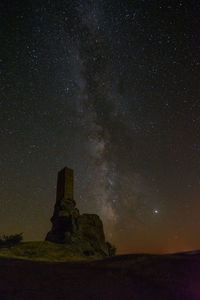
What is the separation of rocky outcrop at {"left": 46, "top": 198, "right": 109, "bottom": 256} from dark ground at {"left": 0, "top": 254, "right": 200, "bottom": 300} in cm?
1414

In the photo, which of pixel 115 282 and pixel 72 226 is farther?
pixel 72 226

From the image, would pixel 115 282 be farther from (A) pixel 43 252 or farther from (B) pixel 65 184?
(B) pixel 65 184

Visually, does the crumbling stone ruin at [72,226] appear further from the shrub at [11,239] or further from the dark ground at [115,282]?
the dark ground at [115,282]

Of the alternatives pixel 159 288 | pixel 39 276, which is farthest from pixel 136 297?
pixel 39 276

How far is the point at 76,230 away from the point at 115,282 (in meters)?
18.4

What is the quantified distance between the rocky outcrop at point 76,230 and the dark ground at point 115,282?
14135mm

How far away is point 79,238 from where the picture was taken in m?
22.1

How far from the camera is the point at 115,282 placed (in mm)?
5859

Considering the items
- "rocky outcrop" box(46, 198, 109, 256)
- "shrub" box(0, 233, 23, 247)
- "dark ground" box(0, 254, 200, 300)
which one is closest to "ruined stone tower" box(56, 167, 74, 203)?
"rocky outcrop" box(46, 198, 109, 256)

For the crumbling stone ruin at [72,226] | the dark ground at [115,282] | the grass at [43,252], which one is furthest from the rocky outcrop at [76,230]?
the dark ground at [115,282]

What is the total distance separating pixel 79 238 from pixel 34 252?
800 cm

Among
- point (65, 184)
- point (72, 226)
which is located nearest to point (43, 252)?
point (72, 226)

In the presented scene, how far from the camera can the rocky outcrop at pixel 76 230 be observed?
2119 cm

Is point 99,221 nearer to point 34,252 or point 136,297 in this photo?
point 34,252
